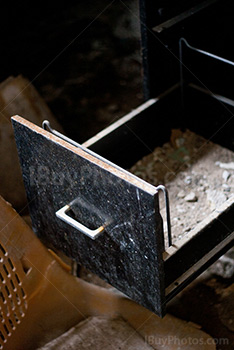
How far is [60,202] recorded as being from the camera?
81.2 inches

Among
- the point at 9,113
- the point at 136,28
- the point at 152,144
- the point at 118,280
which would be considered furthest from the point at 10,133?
the point at 136,28

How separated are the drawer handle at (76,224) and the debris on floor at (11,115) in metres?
0.77

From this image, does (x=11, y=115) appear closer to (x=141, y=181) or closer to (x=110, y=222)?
(x=110, y=222)

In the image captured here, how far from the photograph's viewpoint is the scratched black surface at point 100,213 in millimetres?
1794

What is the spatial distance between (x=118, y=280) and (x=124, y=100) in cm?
163

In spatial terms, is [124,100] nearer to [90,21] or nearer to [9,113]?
[90,21]

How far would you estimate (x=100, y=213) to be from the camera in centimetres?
192

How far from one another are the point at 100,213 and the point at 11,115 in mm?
998

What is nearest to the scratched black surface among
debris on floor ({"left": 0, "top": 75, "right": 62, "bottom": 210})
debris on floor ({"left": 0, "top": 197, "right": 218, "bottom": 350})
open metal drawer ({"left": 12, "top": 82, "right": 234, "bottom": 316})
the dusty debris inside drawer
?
open metal drawer ({"left": 12, "top": 82, "right": 234, "bottom": 316})

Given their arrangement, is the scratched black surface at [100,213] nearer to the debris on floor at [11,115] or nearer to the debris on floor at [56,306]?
the debris on floor at [56,306]

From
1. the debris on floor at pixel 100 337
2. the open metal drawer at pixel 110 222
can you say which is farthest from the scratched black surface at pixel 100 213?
the debris on floor at pixel 100 337

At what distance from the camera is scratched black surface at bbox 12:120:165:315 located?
5.89 feet

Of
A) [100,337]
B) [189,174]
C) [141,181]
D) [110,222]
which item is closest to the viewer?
[141,181]

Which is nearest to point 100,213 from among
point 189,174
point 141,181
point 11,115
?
point 141,181
